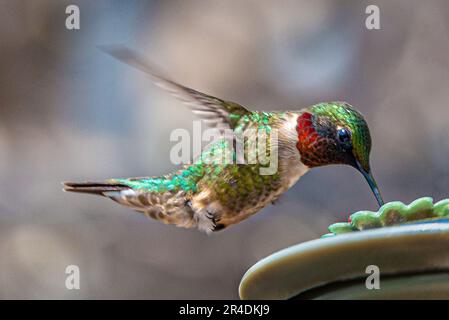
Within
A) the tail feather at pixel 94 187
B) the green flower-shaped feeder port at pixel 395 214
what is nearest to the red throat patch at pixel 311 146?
the tail feather at pixel 94 187

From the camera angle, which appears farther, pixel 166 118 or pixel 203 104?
pixel 166 118

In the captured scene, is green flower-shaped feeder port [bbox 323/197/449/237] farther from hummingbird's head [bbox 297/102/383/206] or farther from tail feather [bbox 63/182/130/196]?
tail feather [bbox 63/182/130/196]

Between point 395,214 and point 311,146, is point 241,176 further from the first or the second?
point 395,214

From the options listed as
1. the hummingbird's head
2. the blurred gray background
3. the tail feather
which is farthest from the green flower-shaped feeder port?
the blurred gray background

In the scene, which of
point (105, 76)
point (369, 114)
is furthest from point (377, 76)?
point (105, 76)

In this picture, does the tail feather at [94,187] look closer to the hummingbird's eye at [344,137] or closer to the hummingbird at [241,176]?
the hummingbird at [241,176]

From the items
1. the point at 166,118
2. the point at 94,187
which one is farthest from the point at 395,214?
the point at 166,118
